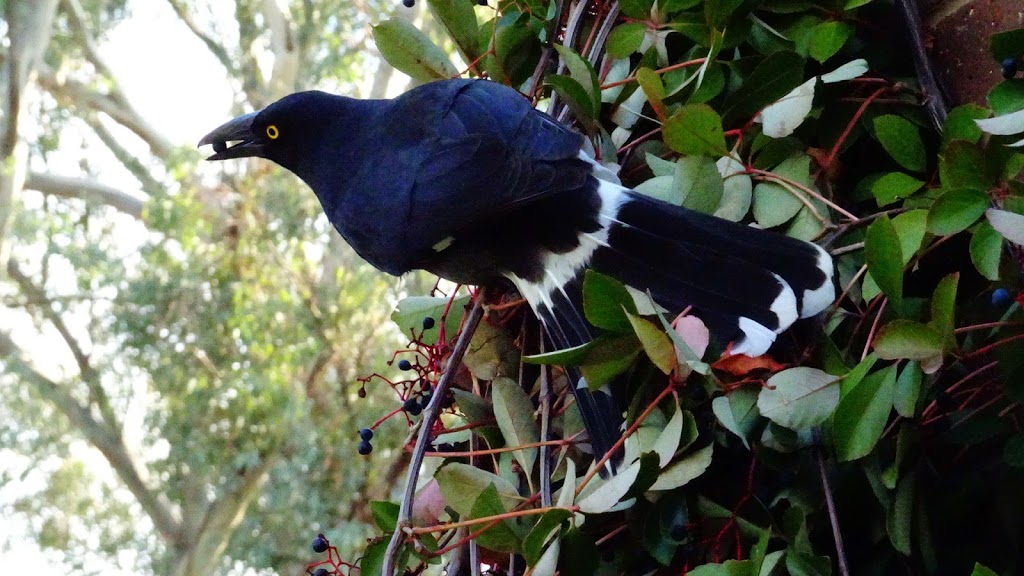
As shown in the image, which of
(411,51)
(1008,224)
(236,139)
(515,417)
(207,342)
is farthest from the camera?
(207,342)

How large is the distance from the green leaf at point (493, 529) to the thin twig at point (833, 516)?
8.3 inches

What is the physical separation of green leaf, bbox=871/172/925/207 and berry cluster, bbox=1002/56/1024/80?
9cm

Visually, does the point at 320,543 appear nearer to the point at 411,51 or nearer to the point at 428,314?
the point at 428,314

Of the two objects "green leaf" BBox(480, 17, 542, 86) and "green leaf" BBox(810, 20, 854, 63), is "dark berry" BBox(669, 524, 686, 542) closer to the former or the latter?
"green leaf" BBox(810, 20, 854, 63)

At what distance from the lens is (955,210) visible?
0.59 metres

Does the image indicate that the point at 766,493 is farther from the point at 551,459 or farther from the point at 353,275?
the point at 353,275

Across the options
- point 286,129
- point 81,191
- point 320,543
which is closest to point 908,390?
point 320,543

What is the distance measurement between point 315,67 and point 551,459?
3.61 m

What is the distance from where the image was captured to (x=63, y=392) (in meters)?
3.80

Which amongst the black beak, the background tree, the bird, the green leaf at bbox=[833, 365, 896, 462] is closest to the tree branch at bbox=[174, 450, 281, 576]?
the background tree

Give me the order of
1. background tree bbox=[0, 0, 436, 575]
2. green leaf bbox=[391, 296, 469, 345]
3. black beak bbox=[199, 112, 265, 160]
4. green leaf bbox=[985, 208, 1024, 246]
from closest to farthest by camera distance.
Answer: green leaf bbox=[985, 208, 1024, 246] → green leaf bbox=[391, 296, 469, 345] → black beak bbox=[199, 112, 265, 160] → background tree bbox=[0, 0, 436, 575]

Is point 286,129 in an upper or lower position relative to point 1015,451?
Result: upper

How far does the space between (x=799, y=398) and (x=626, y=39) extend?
0.37 m

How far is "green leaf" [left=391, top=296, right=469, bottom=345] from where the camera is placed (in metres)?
0.91
